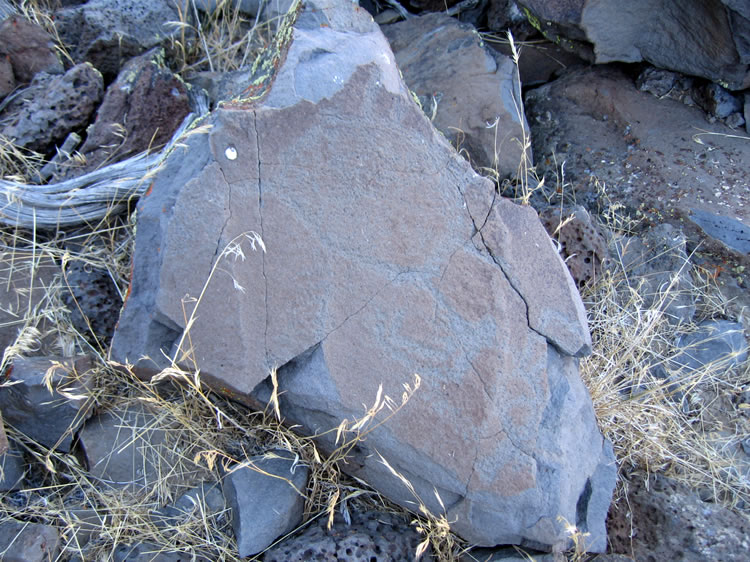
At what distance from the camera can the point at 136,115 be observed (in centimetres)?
266

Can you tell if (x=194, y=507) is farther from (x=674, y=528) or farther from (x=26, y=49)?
(x=26, y=49)

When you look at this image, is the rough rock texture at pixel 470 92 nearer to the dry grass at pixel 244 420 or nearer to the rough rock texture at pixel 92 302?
the dry grass at pixel 244 420

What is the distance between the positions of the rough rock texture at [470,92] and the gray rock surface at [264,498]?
1.58 m

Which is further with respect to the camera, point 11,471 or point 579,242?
point 579,242

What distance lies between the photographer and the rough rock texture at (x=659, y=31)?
2758mm

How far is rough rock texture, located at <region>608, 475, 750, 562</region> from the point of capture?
2043 millimetres

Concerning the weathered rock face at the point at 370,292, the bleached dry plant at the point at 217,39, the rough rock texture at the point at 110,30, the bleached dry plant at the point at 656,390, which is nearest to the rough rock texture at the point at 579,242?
the bleached dry plant at the point at 656,390

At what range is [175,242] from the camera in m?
1.91

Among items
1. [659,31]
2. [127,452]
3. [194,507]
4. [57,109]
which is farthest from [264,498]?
[659,31]

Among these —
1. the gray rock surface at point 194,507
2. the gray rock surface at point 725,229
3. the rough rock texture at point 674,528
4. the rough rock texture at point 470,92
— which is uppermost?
the rough rock texture at point 470,92

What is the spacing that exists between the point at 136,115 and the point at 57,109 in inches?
13.3

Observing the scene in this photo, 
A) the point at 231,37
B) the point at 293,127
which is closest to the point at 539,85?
the point at 231,37

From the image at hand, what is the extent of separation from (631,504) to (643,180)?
143cm

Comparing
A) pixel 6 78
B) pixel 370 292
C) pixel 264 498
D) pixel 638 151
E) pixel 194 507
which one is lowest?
pixel 194 507
